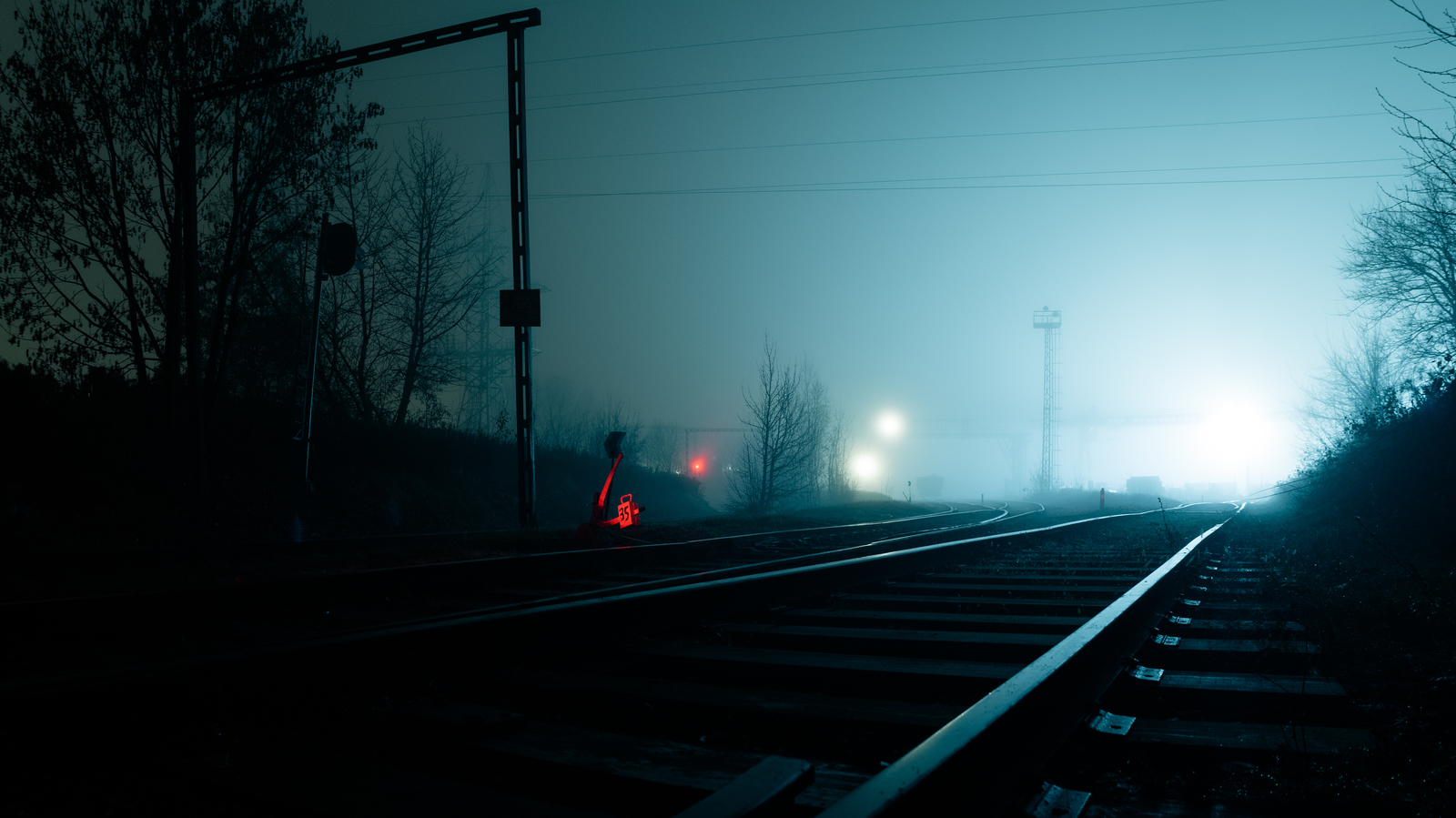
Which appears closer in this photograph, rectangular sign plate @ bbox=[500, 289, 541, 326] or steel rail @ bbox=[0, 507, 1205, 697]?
steel rail @ bbox=[0, 507, 1205, 697]

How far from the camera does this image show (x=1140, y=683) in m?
3.05

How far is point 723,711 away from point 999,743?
0.95m

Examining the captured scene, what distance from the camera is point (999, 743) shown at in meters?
1.87

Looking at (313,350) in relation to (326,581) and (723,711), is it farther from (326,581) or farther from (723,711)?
(723,711)

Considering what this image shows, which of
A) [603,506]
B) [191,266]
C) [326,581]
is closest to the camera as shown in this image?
[326,581]

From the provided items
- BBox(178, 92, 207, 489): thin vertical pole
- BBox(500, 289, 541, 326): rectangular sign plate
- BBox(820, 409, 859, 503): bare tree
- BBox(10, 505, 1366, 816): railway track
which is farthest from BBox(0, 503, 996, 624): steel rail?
BBox(820, 409, 859, 503): bare tree

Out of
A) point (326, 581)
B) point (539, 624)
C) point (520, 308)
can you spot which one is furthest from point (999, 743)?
point (520, 308)

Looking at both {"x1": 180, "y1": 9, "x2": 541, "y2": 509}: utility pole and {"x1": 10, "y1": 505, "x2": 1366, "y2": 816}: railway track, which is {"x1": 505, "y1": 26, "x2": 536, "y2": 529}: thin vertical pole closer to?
{"x1": 180, "y1": 9, "x2": 541, "y2": 509}: utility pole

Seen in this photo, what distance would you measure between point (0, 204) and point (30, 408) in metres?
3.75

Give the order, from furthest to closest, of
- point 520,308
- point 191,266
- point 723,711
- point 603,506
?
1. point 520,308
2. point 191,266
3. point 603,506
4. point 723,711

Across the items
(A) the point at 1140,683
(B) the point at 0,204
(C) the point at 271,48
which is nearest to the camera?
(A) the point at 1140,683

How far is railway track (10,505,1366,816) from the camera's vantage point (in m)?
1.75

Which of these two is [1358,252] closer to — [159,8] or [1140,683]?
[1140,683]

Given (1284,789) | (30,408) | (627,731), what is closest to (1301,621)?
(1284,789)
